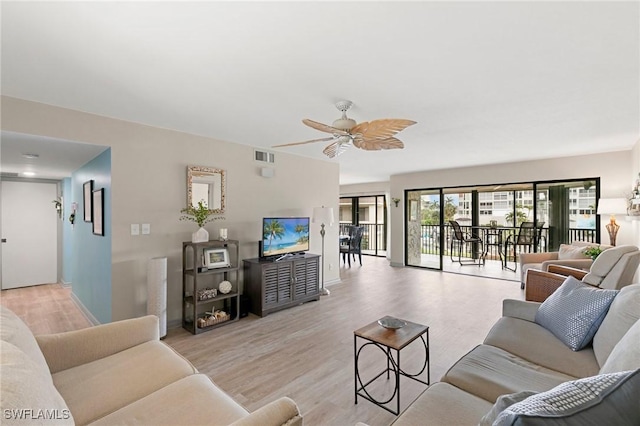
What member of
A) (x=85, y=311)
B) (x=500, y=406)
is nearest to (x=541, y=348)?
(x=500, y=406)

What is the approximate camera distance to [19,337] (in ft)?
4.31

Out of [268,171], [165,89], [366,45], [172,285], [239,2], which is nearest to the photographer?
[239,2]

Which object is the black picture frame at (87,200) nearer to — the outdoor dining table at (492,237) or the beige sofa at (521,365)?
the beige sofa at (521,365)

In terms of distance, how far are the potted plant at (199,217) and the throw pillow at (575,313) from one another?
3.37 metres

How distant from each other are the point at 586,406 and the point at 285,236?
385cm

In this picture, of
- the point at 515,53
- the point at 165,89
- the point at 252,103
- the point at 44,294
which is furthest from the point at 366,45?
the point at 44,294

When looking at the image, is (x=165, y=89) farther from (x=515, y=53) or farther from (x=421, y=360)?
(x=421, y=360)

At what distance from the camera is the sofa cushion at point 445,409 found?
4.03 feet

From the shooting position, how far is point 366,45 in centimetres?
179

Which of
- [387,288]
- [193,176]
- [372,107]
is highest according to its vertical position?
[372,107]

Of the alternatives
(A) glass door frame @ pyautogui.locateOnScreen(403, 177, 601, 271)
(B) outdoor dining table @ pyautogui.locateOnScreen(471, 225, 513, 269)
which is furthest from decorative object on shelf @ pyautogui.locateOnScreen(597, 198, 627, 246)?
(B) outdoor dining table @ pyautogui.locateOnScreen(471, 225, 513, 269)

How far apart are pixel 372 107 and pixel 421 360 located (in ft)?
7.89

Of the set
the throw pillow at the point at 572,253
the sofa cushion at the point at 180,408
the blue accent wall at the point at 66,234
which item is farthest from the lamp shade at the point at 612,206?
the blue accent wall at the point at 66,234

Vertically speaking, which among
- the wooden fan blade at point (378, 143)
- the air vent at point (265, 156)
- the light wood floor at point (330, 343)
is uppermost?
the air vent at point (265, 156)
